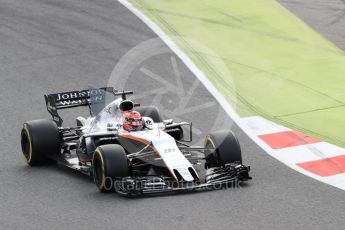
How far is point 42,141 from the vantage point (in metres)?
16.2

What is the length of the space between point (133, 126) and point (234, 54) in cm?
712

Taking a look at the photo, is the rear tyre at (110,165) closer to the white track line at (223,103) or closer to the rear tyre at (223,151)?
the rear tyre at (223,151)

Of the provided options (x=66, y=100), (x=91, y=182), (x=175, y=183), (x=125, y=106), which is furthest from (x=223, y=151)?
(x=66, y=100)

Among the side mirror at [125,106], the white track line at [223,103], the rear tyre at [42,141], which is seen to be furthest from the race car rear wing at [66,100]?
the white track line at [223,103]

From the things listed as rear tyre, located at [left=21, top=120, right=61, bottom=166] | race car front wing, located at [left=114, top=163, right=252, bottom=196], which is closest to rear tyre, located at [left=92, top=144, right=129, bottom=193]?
race car front wing, located at [left=114, top=163, right=252, bottom=196]

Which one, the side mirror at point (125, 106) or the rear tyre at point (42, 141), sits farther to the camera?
the rear tyre at point (42, 141)

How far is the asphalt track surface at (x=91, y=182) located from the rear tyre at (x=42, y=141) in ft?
0.83

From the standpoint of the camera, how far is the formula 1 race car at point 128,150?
47.3 ft

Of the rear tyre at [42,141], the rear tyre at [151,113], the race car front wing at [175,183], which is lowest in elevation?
the race car front wing at [175,183]

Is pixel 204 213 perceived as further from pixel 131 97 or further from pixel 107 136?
pixel 131 97

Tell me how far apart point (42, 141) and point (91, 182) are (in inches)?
50.8

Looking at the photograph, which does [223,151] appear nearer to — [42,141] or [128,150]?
[128,150]

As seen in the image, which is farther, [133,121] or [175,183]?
[133,121]

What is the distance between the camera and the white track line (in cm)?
1564
